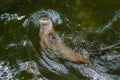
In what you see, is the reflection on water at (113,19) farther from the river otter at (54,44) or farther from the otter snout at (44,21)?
the otter snout at (44,21)

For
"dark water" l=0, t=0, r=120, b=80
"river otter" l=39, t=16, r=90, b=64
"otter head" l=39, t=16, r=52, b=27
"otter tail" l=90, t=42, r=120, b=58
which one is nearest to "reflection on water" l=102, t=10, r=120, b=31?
"dark water" l=0, t=0, r=120, b=80

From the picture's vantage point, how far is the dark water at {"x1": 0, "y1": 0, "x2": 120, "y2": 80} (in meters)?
6.07

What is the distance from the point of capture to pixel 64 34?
6809 millimetres

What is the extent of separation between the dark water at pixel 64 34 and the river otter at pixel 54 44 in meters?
0.10

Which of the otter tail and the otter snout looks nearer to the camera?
the otter tail

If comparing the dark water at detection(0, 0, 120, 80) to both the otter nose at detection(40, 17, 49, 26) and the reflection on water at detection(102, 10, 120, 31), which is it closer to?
the reflection on water at detection(102, 10, 120, 31)

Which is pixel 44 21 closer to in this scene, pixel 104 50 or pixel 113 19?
pixel 113 19

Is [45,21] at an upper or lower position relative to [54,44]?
upper

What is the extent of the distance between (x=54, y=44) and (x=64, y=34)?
1.16 feet

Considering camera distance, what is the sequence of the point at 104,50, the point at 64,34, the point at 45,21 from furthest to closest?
the point at 45,21 → the point at 64,34 → the point at 104,50

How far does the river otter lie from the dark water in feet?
0.33

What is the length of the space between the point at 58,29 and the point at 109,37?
3.74ft

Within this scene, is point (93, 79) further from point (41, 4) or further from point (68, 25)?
point (41, 4)

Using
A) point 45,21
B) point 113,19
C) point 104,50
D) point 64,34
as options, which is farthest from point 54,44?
point 113,19
